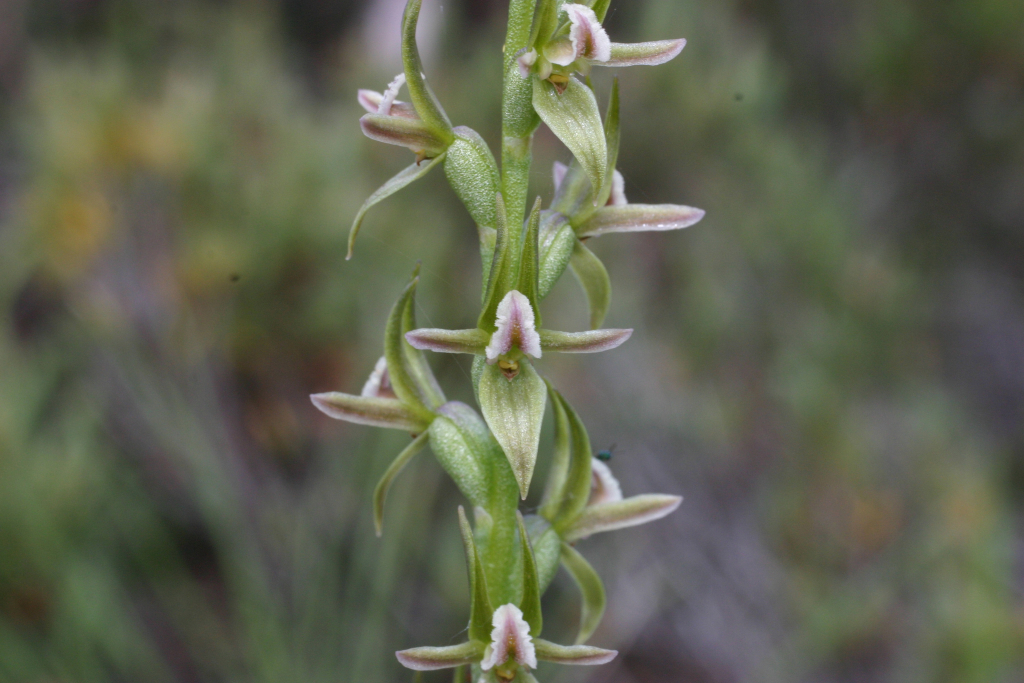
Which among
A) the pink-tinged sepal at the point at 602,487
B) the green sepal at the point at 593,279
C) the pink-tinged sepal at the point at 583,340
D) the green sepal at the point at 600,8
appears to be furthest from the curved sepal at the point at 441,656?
the green sepal at the point at 600,8

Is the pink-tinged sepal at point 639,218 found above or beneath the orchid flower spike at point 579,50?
beneath

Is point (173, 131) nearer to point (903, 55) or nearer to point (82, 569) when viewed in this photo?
point (82, 569)

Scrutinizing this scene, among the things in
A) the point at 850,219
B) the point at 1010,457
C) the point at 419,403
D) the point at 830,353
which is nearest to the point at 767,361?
the point at 830,353

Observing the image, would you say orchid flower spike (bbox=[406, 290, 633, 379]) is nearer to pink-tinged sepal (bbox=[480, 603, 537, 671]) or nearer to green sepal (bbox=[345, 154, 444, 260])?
green sepal (bbox=[345, 154, 444, 260])

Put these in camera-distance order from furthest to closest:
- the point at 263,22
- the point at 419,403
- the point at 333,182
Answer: the point at 263,22, the point at 333,182, the point at 419,403

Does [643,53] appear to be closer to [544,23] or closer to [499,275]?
[544,23]

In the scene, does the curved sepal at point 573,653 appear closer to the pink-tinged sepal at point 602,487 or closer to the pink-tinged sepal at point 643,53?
the pink-tinged sepal at point 602,487
